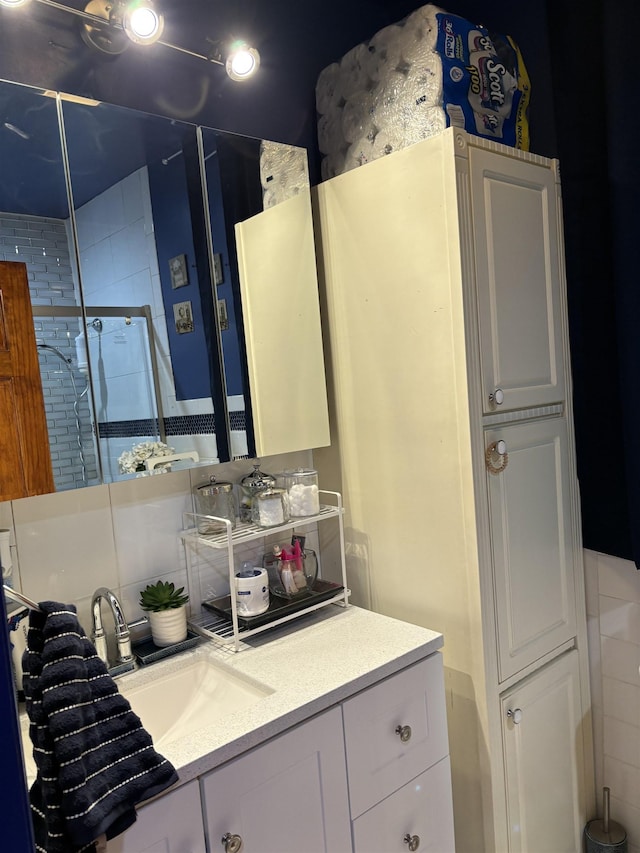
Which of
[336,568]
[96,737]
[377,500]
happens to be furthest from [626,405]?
[96,737]

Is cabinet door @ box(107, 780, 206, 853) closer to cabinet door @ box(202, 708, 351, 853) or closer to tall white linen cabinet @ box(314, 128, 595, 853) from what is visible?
cabinet door @ box(202, 708, 351, 853)

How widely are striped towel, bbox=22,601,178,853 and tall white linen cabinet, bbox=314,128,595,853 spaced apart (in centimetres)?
84

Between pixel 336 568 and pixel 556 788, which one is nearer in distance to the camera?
pixel 556 788

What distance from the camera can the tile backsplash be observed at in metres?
1.35

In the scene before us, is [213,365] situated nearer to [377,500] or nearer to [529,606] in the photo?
[377,500]

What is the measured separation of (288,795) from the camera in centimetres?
120

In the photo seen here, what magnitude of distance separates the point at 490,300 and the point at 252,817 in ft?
3.87

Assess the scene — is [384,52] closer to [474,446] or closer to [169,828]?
[474,446]

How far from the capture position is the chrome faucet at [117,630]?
4.50 ft

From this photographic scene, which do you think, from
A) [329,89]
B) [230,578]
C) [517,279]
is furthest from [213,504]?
[329,89]

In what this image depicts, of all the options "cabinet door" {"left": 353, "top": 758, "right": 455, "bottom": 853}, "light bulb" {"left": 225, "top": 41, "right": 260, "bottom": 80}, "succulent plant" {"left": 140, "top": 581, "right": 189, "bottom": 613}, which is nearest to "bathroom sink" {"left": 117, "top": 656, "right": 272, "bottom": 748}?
"succulent plant" {"left": 140, "top": 581, "right": 189, "bottom": 613}

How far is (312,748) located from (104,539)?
65 centimetres

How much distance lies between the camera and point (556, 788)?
5.60 ft

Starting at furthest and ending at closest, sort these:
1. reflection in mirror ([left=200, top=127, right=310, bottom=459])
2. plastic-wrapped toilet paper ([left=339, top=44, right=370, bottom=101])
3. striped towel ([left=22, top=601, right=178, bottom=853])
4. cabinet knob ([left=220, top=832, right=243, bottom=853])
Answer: plastic-wrapped toilet paper ([left=339, top=44, right=370, bottom=101]) → reflection in mirror ([left=200, top=127, right=310, bottom=459]) → cabinet knob ([left=220, top=832, right=243, bottom=853]) → striped towel ([left=22, top=601, right=178, bottom=853])
